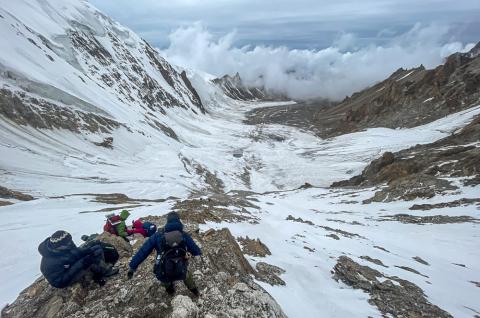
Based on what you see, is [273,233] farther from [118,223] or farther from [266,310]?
[266,310]

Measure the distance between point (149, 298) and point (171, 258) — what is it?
40.1 inches

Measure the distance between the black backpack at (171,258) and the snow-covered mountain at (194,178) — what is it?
3082 mm

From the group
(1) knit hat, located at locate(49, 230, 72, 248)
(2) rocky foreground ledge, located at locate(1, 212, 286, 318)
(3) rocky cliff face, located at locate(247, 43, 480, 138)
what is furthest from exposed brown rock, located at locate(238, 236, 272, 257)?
(3) rocky cliff face, located at locate(247, 43, 480, 138)

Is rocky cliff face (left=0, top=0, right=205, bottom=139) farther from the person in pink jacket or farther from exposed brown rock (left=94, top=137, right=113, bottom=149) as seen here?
the person in pink jacket

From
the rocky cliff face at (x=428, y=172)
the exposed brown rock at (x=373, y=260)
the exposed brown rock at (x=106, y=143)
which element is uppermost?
the rocky cliff face at (x=428, y=172)

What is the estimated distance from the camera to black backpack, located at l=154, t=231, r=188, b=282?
7.08m

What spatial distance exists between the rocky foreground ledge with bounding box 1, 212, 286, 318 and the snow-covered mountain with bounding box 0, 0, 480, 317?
92 centimetres

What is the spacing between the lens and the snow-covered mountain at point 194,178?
12602 millimetres

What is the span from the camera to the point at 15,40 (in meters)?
66.9

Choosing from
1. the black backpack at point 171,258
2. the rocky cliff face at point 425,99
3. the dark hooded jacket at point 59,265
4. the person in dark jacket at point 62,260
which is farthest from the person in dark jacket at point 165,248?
the rocky cliff face at point 425,99

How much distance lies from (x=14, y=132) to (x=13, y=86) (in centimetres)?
Result: 1129

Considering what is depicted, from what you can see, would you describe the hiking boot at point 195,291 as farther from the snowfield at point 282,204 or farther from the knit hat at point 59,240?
the knit hat at point 59,240

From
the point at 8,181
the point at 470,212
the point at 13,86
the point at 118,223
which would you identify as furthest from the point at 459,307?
the point at 13,86

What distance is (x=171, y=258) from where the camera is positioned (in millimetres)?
7145
